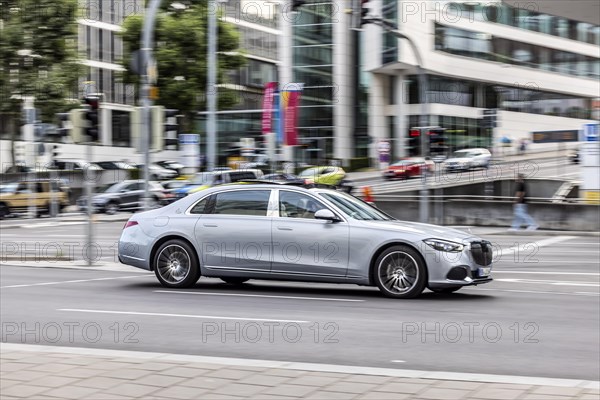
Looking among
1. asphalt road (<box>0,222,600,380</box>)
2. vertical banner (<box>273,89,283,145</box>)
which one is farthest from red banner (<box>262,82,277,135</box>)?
asphalt road (<box>0,222,600,380</box>)

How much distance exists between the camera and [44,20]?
4922 cm

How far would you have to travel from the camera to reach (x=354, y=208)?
12469 millimetres

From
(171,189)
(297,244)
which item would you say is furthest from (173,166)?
(297,244)

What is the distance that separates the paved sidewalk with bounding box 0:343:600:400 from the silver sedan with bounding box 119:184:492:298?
5.06m

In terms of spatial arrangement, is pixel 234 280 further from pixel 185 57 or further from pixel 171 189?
pixel 185 57

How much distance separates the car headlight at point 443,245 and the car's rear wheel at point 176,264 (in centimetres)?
339

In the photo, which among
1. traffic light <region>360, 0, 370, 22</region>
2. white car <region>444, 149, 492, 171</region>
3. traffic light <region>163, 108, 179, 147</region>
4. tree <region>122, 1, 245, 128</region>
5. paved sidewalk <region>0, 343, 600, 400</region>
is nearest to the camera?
paved sidewalk <region>0, 343, 600, 400</region>

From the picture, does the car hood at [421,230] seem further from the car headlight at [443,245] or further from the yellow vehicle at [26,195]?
the yellow vehicle at [26,195]

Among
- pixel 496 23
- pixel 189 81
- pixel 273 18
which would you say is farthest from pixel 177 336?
pixel 273 18

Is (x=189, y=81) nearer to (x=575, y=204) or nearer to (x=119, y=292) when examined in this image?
(x=575, y=204)

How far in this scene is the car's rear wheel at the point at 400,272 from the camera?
11547 mm

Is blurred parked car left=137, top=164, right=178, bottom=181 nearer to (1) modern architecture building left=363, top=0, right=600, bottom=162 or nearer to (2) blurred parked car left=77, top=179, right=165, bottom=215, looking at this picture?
(2) blurred parked car left=77, top=179, right=165, bottom=215

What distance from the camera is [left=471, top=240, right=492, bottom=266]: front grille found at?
11750mm

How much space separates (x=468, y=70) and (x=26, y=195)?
120ft
